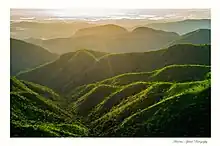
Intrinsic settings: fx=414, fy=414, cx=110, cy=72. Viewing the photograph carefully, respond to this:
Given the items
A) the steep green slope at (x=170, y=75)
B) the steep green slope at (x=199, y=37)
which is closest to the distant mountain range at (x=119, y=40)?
the steep green slope at (x=199, y=37)

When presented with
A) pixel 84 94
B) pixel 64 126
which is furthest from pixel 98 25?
pixel 64 126

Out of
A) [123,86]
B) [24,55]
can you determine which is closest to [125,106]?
[123,86]

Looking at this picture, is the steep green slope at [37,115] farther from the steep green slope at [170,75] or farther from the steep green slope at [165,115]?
the steep green slope at [170,75]

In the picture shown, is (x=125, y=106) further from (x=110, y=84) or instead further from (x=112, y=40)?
(x=112, y=40)

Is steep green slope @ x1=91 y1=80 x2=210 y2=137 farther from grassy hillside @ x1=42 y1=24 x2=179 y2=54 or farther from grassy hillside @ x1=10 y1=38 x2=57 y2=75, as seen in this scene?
grassy hillside @ x1=10 y1=38 x2=57 y2=75

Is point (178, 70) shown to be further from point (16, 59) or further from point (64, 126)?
point (16, 59)
